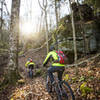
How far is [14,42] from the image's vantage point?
630 centimetres

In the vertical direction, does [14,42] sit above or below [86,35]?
below

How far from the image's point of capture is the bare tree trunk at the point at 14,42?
6082 mm

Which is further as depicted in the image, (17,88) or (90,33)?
(90,33)

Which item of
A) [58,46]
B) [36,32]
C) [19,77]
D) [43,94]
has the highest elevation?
[36,32]

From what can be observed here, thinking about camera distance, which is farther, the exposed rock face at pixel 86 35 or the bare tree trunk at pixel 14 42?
the exposed rock face at pixel 86 35

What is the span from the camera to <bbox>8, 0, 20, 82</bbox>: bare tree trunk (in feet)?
20.0

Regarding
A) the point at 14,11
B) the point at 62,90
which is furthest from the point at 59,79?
the point at 14,11

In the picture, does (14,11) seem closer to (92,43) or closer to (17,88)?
(17,88)

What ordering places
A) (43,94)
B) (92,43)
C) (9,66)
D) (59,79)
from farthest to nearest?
1. (92,43)
2. (9,66)
3. (43,94)
4. (59,79)

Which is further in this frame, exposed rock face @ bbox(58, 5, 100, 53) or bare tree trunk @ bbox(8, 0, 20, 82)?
exposed rock face @ bbox(58, 5, 100, 53)

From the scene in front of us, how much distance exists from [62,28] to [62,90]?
923 cm

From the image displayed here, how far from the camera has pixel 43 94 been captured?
488 centimetres

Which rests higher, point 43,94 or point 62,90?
point 62,90

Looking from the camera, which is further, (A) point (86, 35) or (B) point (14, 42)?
(A) point (86, 35)
